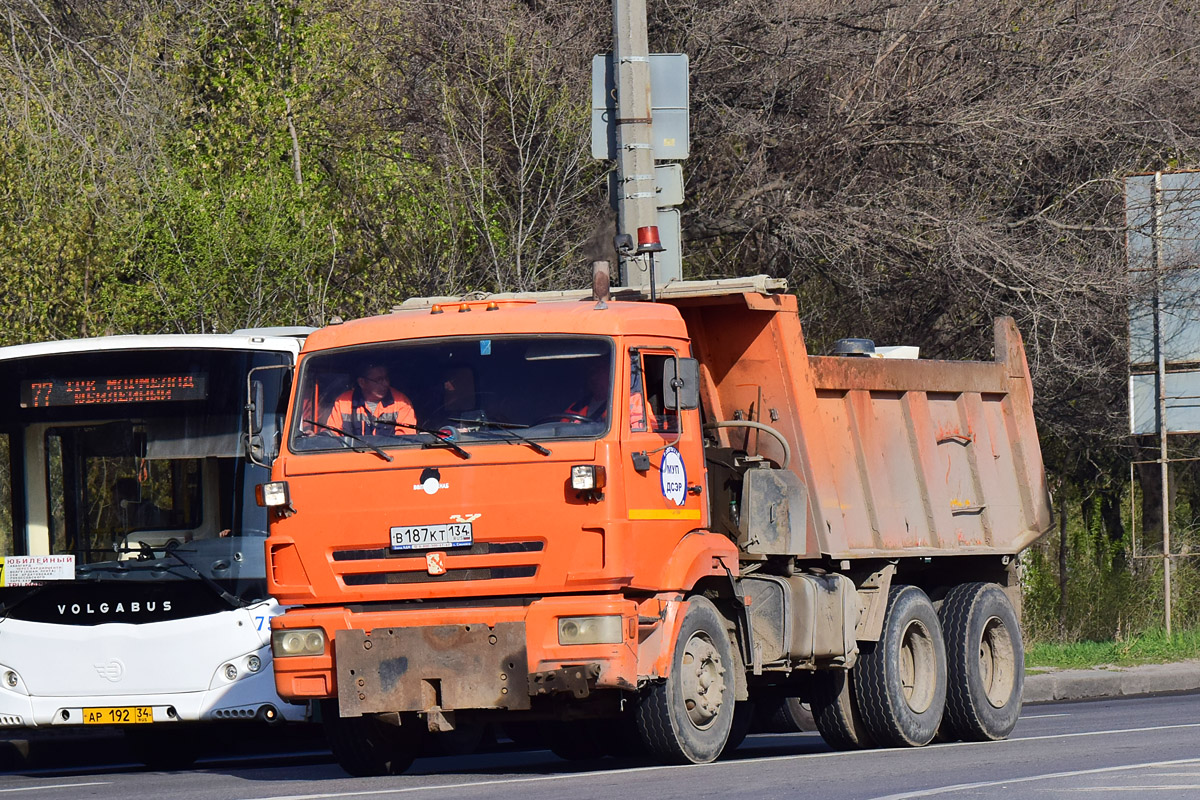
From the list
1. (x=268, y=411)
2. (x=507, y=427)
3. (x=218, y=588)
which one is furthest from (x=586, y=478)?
(x=218, y=588)

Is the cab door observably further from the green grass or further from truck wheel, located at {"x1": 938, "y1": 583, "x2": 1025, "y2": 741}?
the green grass

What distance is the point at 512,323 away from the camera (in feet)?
32.9

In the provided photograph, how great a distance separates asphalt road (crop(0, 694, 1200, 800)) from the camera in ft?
28.6

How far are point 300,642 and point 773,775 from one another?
8.30 feet

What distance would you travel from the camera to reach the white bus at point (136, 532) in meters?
11.6

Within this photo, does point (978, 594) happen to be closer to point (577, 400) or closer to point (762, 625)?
point (762, 625)

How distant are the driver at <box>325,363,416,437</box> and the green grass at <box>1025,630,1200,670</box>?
10240 mm

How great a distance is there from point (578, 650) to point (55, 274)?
7.76m

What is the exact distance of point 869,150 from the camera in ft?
59.9

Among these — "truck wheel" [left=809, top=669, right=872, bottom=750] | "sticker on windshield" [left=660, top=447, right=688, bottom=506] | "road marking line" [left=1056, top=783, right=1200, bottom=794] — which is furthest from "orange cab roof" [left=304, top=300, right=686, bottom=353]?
"road marking line" [left=1056, top=783, right=1200, bottom=794]

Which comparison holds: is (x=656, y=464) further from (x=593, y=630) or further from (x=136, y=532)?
(x=136, y=532)

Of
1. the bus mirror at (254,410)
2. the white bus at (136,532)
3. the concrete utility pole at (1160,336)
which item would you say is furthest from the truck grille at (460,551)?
the concrete utility pole at (1160,336)

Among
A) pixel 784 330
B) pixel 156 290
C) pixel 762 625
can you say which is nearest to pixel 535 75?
pixel 156 290

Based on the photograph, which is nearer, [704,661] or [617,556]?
[617,556]
